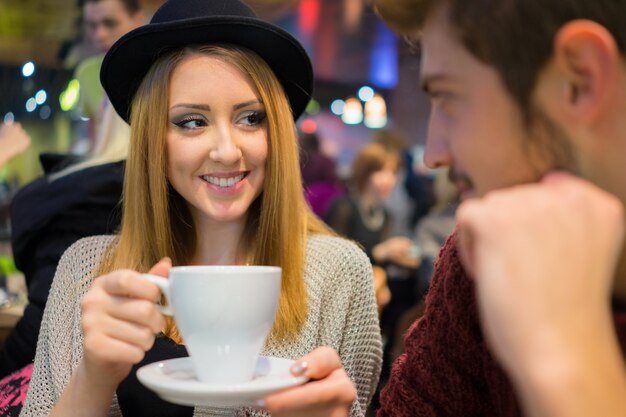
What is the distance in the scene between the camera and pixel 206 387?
3.06ft

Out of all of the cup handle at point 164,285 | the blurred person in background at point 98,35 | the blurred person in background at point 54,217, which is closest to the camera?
the cup handle at point 164,285

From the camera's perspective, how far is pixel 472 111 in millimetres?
883

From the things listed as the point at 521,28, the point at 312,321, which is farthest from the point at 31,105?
the point at 521,28

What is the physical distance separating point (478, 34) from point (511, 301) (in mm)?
306

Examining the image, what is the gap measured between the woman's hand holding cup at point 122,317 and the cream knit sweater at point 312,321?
0.53 metres

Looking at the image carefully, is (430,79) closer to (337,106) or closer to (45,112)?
(45,112)

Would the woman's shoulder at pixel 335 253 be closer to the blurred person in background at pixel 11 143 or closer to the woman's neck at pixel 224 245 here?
the woman's neck at pixel 224 245

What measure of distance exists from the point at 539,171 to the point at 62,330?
124 cm

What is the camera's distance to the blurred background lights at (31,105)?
341cm

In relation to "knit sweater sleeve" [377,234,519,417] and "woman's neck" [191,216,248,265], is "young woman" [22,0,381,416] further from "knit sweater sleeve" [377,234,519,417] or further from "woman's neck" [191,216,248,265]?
"knit sweater sleeve" [377,234,519,417]

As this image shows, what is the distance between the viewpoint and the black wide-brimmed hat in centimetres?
168

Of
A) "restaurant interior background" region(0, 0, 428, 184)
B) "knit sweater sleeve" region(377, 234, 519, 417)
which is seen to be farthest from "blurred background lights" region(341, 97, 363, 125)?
"knit sweater sleeve" region(377, 234, 519, 417)

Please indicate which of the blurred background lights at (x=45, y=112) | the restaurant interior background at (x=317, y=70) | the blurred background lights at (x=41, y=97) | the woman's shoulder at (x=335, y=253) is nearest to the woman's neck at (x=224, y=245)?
the woman's shoulder at (x=335, y=253)

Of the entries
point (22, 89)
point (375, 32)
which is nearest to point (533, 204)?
point (22, 89)
